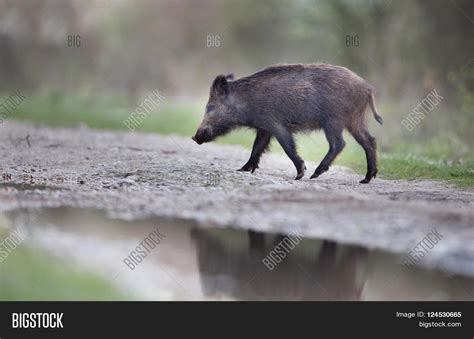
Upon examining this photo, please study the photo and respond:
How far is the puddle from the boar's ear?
354 cm

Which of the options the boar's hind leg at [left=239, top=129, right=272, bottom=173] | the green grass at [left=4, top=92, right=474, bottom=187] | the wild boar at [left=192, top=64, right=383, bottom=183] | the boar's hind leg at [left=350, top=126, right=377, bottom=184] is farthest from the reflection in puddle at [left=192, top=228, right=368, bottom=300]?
the green grass at [left=4, top=92, right=474, bottom=187]

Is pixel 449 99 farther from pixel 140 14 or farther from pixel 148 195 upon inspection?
pixel 140 14

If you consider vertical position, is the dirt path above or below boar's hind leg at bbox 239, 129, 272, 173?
below

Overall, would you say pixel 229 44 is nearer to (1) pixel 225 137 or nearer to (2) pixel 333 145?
(1) pixel 225 137

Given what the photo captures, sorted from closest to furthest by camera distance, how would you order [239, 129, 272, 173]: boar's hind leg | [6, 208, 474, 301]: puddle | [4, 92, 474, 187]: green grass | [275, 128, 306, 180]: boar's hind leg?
[6, 208, 474, 301]: puddle → [275, 128, 306, 180]: boar's hind leg → [239, 129, 272, 173]: boar's hind leg → [4, 92, 474, 187]: green grass

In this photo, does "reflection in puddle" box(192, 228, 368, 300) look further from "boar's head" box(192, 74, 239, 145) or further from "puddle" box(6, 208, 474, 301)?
"boar's head" box(192, 74, 239, 145)

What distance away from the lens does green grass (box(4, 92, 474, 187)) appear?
13.4 meters

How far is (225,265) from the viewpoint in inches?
287

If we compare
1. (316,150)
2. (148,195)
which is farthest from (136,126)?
(148,195)

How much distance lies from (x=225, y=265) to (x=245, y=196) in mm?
2088

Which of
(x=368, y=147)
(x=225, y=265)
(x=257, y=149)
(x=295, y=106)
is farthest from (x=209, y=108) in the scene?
(x=225, y=265)

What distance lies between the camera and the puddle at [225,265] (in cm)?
653

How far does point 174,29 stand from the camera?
40906mm
